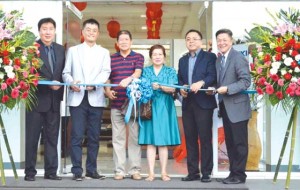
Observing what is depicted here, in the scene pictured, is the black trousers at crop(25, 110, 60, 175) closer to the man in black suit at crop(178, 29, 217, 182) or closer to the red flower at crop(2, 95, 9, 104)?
the red flower at crop(2, 95, 9, 104)

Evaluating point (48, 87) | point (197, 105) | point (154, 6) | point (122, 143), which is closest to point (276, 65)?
point (197, 105)

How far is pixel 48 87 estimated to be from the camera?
5.09 m

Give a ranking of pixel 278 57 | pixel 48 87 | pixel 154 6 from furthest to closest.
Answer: pixel 154 6 < pixel 48 87 < pixel 278 57

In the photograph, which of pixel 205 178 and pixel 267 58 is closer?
pixel 267 58

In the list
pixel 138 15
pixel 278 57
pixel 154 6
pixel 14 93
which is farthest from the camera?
pixel 138 15

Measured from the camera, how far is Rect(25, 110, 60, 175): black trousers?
5066 mm

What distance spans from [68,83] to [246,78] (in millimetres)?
1720

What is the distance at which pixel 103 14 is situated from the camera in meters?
10.6

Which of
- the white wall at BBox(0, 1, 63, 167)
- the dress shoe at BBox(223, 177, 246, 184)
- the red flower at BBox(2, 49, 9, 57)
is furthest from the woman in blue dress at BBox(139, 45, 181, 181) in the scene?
the red flower at BBox(2, 49, 9, 57)

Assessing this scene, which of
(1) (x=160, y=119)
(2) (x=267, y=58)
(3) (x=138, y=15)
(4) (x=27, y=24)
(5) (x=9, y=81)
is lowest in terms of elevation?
(1) (x=160, y=119)

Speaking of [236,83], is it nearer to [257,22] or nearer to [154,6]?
[257,22]

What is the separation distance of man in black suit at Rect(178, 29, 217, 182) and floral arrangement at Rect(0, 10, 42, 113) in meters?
1.47

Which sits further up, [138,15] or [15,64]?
[138,15]

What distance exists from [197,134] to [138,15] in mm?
6610
